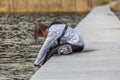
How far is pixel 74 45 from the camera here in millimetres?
14547

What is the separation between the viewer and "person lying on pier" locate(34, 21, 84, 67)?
13602 millimetres

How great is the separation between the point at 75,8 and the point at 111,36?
36.7m

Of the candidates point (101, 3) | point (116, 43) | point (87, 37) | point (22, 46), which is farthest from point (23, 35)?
point (101, 3)

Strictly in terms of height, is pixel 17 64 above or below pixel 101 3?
above

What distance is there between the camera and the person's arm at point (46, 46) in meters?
13.5

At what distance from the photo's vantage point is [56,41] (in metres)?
14.1

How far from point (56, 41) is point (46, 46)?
0.57 m

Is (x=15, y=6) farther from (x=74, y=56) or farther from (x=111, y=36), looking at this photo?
(x=74, y=56)

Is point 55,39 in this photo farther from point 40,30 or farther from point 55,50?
point 40,30

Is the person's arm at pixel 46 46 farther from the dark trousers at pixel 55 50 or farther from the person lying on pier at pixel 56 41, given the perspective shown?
the dark trousers at pixel 55 50

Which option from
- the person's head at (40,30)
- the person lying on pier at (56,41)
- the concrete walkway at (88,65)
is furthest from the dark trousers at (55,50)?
the person's head at (40,30)

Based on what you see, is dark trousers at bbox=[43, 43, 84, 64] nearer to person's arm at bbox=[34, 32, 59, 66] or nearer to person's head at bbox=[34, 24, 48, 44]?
person's arm at bbox=[34, 32, 59, 66]

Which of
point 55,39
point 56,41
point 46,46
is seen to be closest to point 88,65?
point 46,46

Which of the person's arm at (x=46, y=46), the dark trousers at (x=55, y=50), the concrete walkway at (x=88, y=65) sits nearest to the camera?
the concrete walkway at (x=88, y=65)
